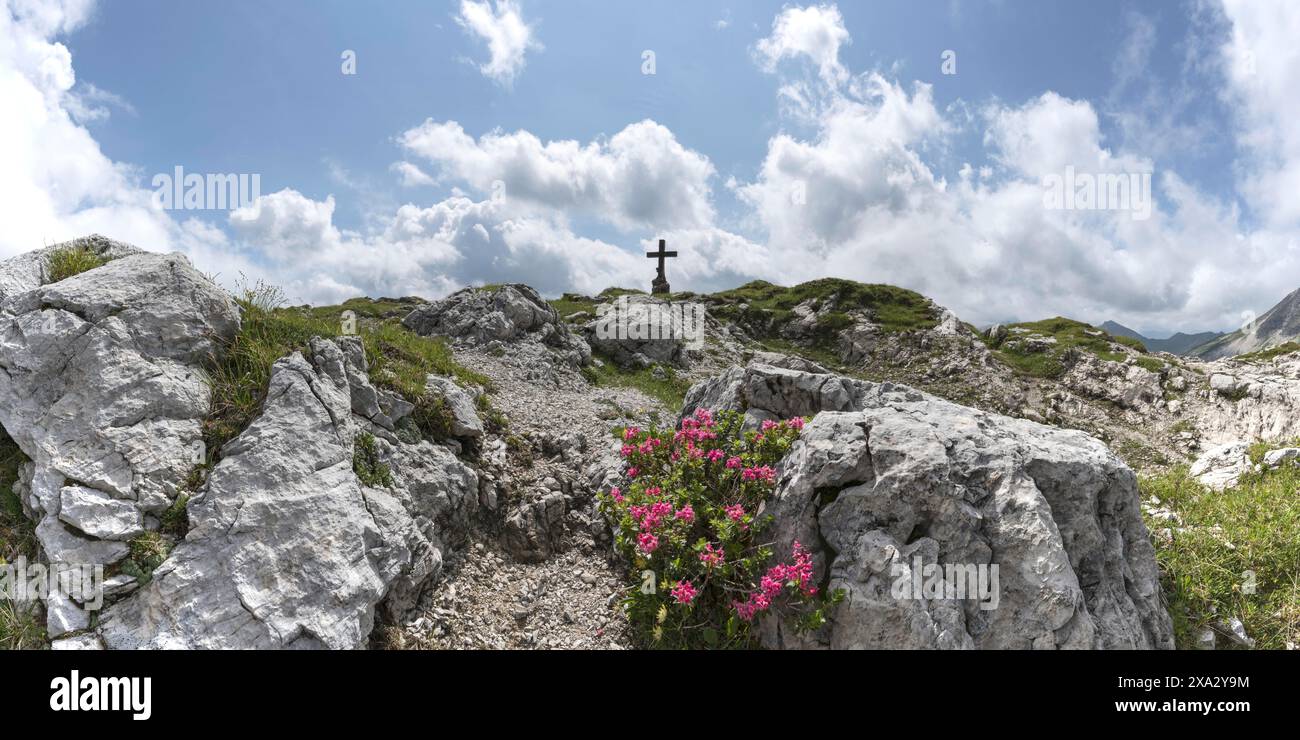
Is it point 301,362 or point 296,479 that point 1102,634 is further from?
point 301,362

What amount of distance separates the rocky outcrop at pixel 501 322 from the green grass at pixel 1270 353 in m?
50.9

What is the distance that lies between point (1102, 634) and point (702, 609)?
6077 millimetres

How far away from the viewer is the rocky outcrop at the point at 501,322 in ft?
104

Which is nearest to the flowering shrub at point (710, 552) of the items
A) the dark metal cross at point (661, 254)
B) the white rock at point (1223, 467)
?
the white rock at point (1223, 467)

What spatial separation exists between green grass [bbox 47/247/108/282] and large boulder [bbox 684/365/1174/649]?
15.2 m

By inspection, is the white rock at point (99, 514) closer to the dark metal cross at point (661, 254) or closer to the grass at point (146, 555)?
the grass at point (146, 555)

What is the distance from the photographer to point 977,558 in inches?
341

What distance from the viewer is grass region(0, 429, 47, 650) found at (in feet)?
23.9

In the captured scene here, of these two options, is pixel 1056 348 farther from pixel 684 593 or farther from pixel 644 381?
pixel 684 593

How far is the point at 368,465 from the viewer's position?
1070 cm

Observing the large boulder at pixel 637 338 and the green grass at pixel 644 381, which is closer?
the green grass at pixel 644 381
